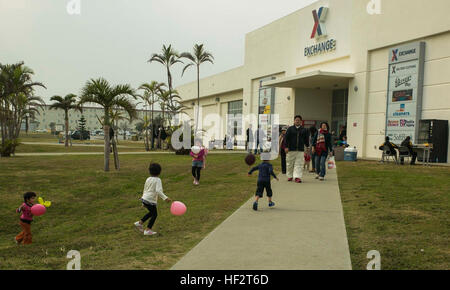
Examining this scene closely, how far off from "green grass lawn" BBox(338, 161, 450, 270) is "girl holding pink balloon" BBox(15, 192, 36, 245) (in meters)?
5.10

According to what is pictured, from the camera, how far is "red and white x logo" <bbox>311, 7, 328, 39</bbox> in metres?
25.3

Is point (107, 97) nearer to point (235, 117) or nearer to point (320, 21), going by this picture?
point (320, 21)

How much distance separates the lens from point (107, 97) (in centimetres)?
1551

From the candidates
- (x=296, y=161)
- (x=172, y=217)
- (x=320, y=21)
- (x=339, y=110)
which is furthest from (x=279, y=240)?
(x=339, y=110)

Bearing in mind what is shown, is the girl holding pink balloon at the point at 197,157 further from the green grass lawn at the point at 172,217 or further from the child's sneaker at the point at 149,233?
the child's sneaker at the point at 149,233

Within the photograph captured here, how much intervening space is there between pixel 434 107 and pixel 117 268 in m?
17.7

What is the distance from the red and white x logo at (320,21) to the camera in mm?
25344

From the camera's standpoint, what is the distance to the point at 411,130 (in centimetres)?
1909

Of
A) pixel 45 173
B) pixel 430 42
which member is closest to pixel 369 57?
pixel 430 42

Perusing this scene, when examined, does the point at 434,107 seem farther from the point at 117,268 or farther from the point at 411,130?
the point at 117,268

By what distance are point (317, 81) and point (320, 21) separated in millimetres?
4086

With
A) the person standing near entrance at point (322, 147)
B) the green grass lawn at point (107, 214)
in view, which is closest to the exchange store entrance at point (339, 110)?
the green grass lawn at point (107, 214)

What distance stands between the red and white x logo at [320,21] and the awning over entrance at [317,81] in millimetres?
3209

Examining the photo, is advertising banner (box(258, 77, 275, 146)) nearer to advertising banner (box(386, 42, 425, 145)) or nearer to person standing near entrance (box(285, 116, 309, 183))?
advertising banner (box(386, 42, 425, 145))
